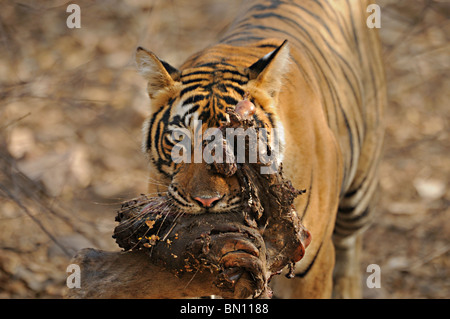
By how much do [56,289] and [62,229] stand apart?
1.30 feet

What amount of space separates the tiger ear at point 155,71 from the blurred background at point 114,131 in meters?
0.98

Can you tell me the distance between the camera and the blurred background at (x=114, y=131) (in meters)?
3.43

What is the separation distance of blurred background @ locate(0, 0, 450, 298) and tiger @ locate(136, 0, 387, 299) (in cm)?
98

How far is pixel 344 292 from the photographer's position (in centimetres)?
355

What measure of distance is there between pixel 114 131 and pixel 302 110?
116 inches

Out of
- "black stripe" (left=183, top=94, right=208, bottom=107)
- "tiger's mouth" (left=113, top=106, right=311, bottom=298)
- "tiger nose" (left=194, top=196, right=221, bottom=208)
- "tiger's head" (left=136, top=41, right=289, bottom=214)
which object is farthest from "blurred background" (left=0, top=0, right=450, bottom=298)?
"tiger nose" (left=194, top=196, right=221, bottom=208)

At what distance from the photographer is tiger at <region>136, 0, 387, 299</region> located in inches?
77.1

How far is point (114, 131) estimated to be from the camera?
4980 millimetres

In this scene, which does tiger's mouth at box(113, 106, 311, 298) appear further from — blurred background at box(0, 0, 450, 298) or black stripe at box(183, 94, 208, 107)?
blurred background at box(0, 0, 450, 298)

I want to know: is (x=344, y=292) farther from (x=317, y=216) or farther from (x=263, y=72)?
(x=263, y=72)

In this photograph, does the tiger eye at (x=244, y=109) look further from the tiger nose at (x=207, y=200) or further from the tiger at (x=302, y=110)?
the tiger nose at (x=207, y=200)

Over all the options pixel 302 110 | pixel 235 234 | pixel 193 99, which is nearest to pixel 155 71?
pixel 193 99

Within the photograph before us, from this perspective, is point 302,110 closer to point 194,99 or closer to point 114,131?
point 194,99

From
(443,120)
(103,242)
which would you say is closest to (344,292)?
(103,242)
